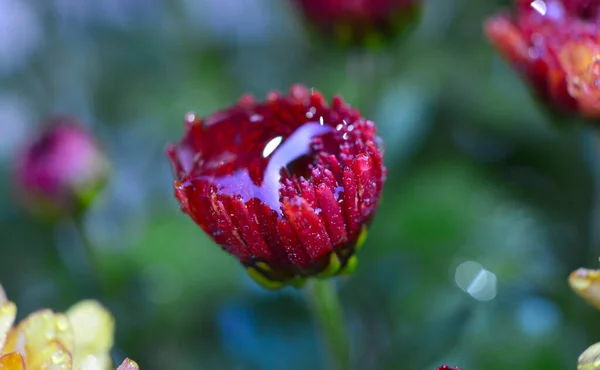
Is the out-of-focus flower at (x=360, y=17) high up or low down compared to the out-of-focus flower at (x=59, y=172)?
up

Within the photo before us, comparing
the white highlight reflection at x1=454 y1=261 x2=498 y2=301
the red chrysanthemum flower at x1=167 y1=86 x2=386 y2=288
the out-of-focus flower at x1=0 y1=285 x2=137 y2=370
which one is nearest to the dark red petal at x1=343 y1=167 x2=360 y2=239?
the red chrysanthemum flower at x1=167 y1=86 x2=386 y2=288

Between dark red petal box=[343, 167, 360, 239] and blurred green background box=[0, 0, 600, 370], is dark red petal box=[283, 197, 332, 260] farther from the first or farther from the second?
blurred green background box=[0, 0, 600, 370]

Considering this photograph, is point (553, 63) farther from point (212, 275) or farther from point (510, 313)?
point (212, 275)

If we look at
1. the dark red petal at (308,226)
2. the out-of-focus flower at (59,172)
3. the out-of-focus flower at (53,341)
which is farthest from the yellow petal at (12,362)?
the out-of-focus flower at (59,172)

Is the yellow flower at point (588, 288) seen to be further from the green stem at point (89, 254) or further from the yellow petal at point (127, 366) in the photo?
the green stem at point (89, 254)

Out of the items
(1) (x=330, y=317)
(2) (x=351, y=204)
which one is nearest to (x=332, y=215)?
(2) (x=351, y=204)

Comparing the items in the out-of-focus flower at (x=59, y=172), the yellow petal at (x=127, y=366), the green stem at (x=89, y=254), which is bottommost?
the green stem at (x=89, y=254)

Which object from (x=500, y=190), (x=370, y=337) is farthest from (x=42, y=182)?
(x=500, y=190)
